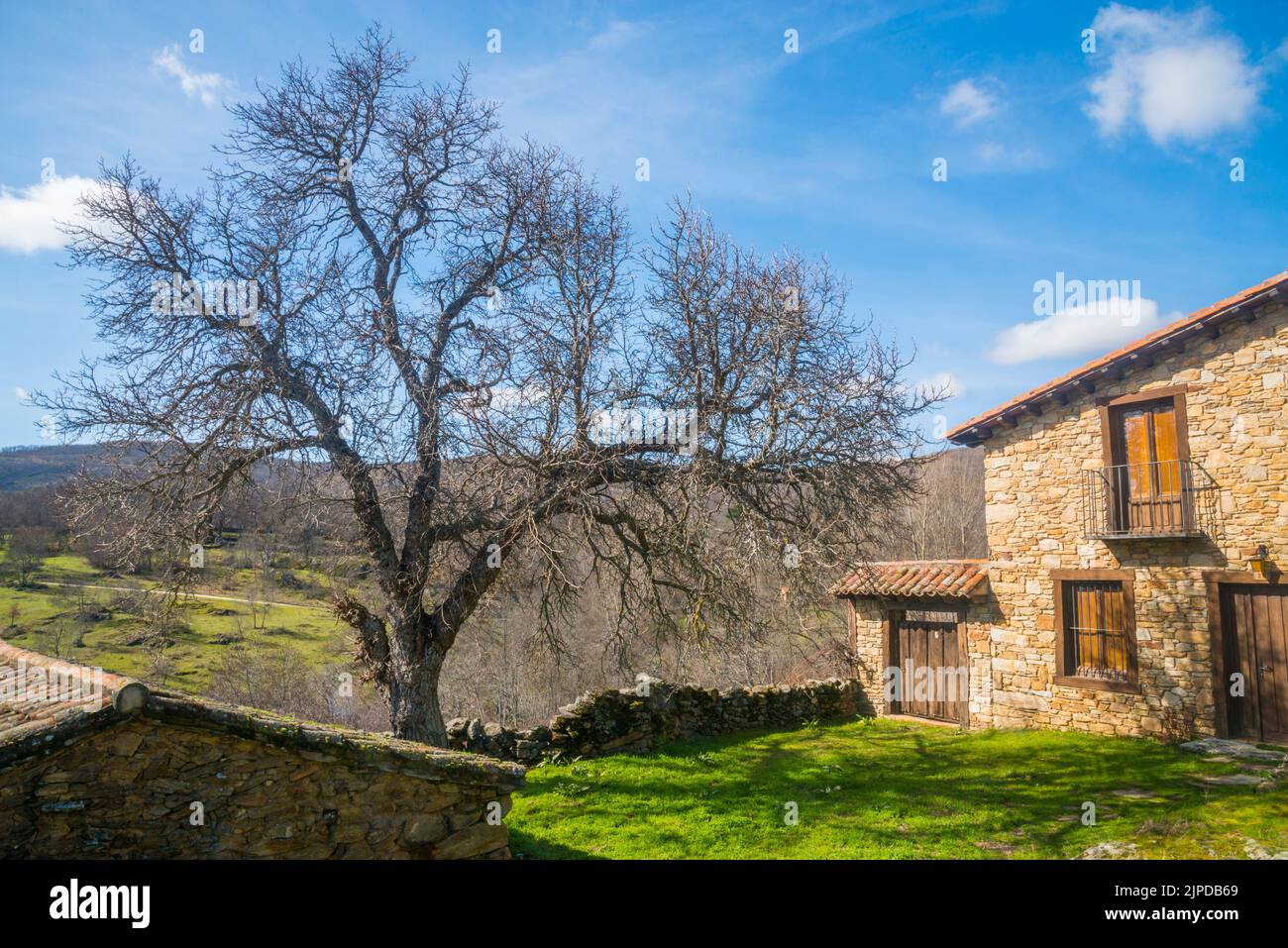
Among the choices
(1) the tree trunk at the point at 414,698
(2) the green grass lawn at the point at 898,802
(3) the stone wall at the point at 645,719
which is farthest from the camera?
(3) the stone wall at the point at 645,719

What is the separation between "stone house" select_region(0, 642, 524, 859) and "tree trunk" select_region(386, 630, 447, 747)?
4.98m

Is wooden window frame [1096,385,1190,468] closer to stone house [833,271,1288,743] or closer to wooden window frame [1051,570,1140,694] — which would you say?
stone house [833,271,1288,743]

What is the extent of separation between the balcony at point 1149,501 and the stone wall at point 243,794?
477 inches

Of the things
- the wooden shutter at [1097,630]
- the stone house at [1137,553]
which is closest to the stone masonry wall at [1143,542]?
the stone house at [1137,553]

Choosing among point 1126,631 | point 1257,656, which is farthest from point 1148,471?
point 1257,656

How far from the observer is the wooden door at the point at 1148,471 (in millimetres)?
12758

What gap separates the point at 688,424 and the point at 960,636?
31.5 ft

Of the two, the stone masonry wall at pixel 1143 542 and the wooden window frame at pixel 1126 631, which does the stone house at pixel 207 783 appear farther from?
the stone masonry wall at pixel 1143 542

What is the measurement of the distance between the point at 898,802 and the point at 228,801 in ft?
27.5

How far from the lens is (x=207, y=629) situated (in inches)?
1184

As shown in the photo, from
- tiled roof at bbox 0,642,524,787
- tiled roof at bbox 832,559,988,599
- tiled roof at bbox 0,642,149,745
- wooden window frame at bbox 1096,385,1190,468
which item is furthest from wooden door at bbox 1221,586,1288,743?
tiled roof at bbox 0,642,149,745

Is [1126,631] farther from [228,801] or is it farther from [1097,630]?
[228,801]

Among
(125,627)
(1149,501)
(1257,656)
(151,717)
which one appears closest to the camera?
(151,717)

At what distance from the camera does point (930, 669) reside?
1628 cm
